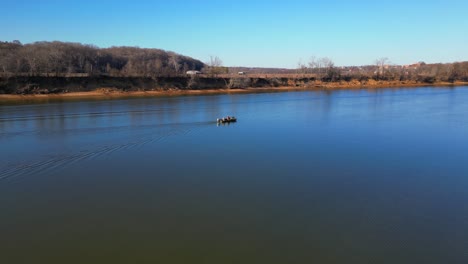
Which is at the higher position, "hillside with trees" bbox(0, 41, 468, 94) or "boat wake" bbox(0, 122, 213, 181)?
"hillside with trees" bbox(0, 41, 468, 94)

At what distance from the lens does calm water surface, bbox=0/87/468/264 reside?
676 centimetres

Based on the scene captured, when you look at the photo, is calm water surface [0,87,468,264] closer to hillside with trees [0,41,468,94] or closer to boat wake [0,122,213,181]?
boat wake [0,122,213,181]

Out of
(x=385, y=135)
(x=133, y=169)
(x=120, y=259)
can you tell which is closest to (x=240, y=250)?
(x=120, y=259)

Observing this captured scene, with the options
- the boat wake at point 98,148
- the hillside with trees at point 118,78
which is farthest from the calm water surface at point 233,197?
the hillside with trees at point 118,78

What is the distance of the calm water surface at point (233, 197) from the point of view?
22.2 ft

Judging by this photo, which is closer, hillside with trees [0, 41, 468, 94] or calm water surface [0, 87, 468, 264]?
calm water surface [0, 87, 468, 264]

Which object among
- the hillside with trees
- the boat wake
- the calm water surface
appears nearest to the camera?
the calm water surface

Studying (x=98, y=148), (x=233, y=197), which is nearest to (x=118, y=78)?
(x=98, y=148)

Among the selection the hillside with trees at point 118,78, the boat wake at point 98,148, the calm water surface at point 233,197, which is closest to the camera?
the calm water surface at point 233,197

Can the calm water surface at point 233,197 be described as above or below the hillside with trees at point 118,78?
below

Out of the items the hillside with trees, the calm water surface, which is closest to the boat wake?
the calm water surface

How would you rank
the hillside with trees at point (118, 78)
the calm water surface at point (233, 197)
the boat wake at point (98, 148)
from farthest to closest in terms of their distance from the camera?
the hillside with trees at point (118, 78)
the boat wake at point (98, 148)
the calm water surface at point (233, 197)

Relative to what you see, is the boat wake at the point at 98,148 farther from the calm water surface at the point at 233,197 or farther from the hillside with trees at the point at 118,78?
the hillside with trees at the point at 118,78

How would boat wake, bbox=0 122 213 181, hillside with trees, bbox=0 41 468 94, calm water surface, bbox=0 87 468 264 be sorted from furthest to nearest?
1. hillside with trees, bbox=0 41 468 94
2. boat wake, bbox=0 122 213 181
3. calm water surface, bbox=0 87 468 264
